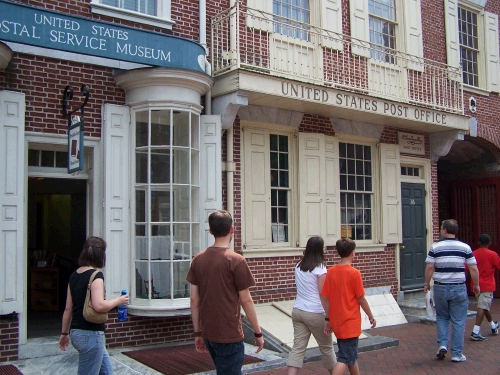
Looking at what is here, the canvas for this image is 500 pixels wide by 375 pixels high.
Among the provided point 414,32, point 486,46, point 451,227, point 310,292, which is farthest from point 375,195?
point 310,292

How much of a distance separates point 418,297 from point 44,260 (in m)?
7.52

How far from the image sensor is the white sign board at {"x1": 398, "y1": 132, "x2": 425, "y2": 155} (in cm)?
1209

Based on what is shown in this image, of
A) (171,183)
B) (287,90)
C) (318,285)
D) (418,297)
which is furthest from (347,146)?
(318,285)

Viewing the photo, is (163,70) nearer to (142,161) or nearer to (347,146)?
(142,161)

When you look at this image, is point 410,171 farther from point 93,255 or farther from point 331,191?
point 93,255

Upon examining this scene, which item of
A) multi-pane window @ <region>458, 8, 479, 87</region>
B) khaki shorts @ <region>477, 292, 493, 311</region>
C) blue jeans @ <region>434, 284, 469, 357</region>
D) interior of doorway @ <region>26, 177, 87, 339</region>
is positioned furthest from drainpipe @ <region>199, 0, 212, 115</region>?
multi-pane window @ <region>458, 8, 479, 87</region>

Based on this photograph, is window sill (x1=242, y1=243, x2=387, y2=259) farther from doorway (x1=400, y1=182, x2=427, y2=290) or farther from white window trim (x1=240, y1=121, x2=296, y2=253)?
doorway (x1=400, y1=182, x2=427, y2=290)

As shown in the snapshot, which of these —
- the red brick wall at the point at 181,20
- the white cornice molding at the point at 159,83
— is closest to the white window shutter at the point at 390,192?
the red brick wall at the point at 181,20

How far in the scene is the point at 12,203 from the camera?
7094 mm

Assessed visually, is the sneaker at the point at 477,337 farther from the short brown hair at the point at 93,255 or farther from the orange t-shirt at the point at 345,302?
the short brown hair at the point at 93,255

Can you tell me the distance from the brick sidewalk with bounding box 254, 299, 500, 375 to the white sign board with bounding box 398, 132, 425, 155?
4.03 metres

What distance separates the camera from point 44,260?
10758 millimetres

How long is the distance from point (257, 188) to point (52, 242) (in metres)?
5.33

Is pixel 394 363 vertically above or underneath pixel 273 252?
underneath
